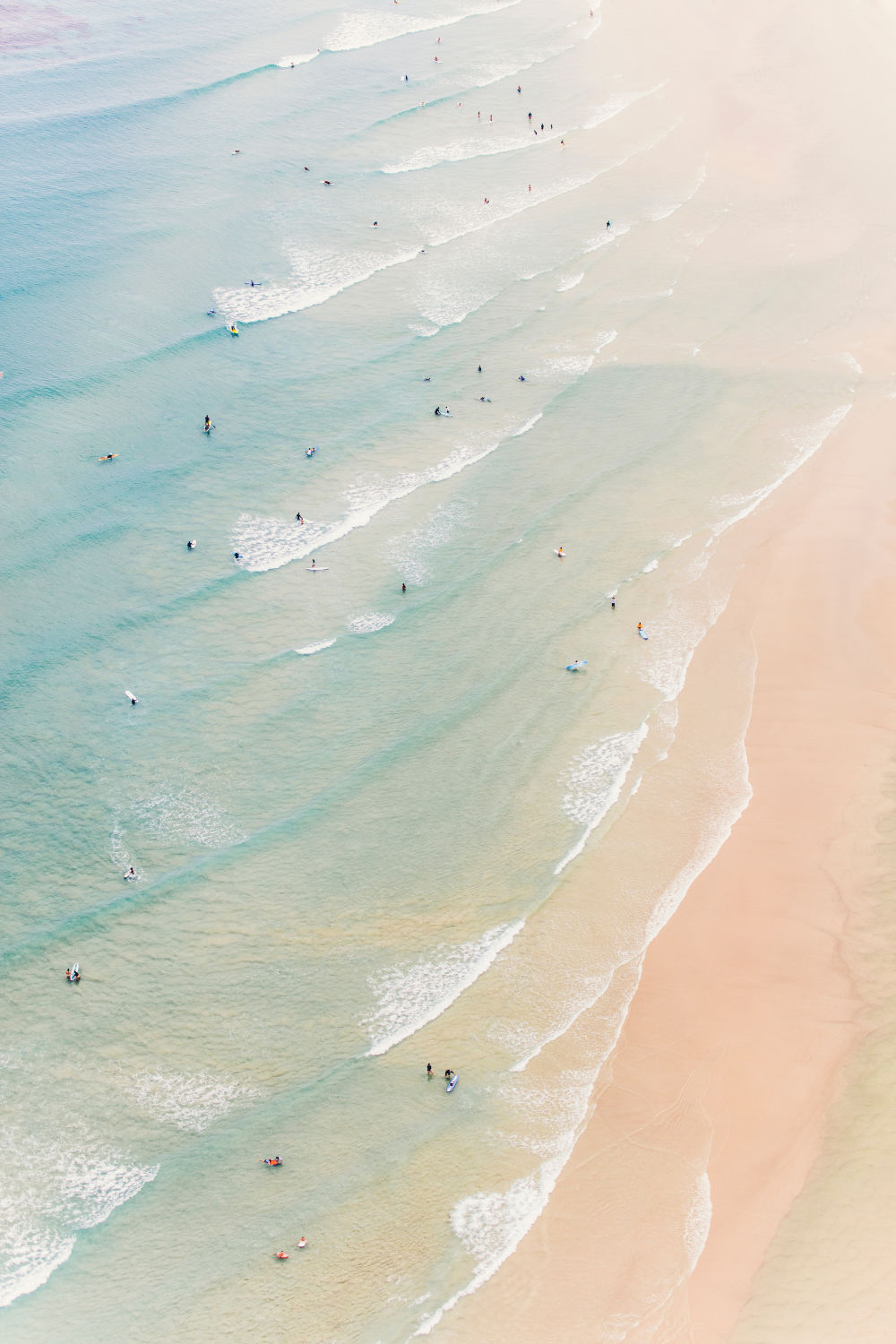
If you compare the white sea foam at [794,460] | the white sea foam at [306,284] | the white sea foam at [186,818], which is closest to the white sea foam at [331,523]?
the white sea foam at [794,460]

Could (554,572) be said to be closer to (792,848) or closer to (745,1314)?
(792,848)

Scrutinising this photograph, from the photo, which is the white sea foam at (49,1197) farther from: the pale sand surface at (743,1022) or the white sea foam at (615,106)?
the white sea foam at (615,106)

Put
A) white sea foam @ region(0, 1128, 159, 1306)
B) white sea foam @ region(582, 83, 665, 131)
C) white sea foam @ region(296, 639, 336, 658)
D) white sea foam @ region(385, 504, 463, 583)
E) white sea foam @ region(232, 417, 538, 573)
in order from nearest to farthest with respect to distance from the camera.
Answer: white sea foam @ region(0, 1128, 159, 1306) < white sea foam @ region(296, 639, 336, 658) < white sea foam @ region(385, 504, 463, 583) < white sea foam @ region(232, 417, 538, 573) < white sea foam @ region(582, 83, 665, 131)

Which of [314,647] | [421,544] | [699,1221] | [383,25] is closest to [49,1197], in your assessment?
[699,1221]

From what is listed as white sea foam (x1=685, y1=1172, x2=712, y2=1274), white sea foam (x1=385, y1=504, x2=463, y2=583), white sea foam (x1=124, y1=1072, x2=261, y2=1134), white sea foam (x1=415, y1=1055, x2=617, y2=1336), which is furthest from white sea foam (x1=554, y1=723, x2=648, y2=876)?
white sea foam (x1=385, y1=504, x2=463, y2=583)

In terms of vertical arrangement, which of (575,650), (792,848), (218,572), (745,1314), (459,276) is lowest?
(745,1314)

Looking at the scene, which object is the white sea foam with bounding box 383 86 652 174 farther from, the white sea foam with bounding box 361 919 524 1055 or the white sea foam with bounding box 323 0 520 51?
the white sea foam with bounding box 361 919 524 1055

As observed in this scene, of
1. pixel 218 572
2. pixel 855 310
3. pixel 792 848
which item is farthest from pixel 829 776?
pixel 855 310
